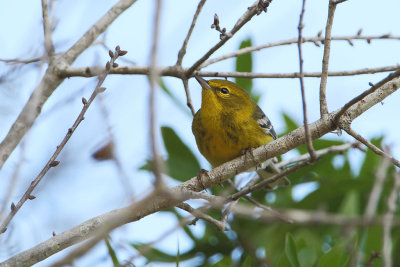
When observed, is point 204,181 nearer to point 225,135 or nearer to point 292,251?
point 292,251

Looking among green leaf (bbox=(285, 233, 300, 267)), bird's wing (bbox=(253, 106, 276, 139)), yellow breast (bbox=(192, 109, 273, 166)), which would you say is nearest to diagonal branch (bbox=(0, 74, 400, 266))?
green leaf (bbox=(285, 233, 300, 267))

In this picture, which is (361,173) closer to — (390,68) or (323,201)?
(323,201)

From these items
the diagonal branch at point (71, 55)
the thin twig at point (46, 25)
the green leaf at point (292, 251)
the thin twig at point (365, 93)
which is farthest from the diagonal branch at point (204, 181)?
the thin twig at point (46, 25)

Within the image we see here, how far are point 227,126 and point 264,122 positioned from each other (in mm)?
671

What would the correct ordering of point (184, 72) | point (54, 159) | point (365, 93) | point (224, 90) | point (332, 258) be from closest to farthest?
point (54, 159) → point (365, 93) → point (332, 258) → point (184, 72) → point (224, 90)

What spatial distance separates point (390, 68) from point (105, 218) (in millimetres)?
2871

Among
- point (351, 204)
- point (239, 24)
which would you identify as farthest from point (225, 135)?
point (239, 24)

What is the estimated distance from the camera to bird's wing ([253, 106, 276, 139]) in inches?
269

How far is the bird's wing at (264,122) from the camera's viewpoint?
6.83m

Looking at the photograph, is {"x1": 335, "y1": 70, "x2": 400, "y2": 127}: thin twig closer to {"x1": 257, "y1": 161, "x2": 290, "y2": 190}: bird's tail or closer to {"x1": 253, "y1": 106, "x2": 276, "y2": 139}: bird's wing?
{"x1": 257, "y1": 161, "x2": 290, "y2": 190}: bird's tail

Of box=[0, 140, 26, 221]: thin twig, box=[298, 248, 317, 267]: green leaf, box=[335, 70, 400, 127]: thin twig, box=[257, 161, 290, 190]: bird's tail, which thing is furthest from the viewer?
box=[257, 161, 290, 190]: bird's tail

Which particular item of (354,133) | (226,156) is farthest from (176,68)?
(354,133)

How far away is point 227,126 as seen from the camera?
6480mm

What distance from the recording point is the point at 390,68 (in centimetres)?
496
